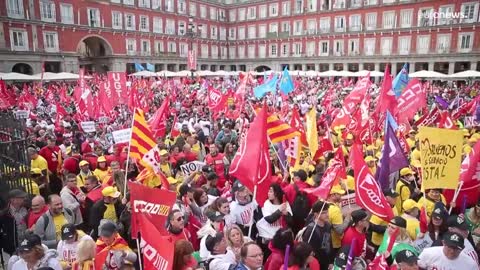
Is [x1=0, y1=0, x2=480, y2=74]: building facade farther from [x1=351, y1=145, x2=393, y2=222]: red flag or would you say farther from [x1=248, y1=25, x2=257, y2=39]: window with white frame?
[x1=351, y1=145, x2=393, y2=222]: red flag

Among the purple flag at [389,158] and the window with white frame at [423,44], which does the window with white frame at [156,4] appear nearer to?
the window with white frame at [423,44]

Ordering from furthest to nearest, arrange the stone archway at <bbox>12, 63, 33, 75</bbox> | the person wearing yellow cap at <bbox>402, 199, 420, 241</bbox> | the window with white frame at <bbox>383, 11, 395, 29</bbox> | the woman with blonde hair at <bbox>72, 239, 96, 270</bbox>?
1. the window with white frame at <bbox>383, 11, 395, 29</bbox>
2. the stone archway at <bbox>12, 63, 33, 75</bbox>
3. the person wearing yellow cap at <bbox>402, 199, 420, 241</bbox>
4. the woman with blonde hair at <bbox>72, 239, 96, 270</bbox>

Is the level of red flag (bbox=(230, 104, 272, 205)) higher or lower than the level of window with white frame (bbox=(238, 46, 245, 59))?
lower

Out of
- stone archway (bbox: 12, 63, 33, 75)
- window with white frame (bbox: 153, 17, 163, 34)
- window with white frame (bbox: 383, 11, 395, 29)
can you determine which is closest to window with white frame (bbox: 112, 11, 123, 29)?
window with white frame (bbox: 153, 17, 163, 34)

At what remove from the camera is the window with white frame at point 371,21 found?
4669 centimetres

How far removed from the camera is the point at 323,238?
4781 mm

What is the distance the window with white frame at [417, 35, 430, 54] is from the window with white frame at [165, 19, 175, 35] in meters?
31.1

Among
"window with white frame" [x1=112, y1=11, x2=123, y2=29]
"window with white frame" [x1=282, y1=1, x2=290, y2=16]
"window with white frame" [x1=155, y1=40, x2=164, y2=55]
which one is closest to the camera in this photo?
A: "window with white frame" [x1=112, y1=11, x2=123, y2=29]

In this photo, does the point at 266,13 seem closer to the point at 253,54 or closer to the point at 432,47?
the point at 253,54

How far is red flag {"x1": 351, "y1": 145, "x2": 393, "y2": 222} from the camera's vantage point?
4.71 metres

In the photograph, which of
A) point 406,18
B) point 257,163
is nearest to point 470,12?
point 406,18

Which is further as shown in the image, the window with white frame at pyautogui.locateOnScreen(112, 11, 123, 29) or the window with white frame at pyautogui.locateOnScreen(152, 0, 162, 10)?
the window with white frame at pyautogui.locateOnScreen(152, 0, 162, 10)

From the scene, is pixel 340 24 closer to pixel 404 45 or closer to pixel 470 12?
pixel 404 45

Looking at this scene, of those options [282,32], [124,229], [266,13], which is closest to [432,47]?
[282,32]
